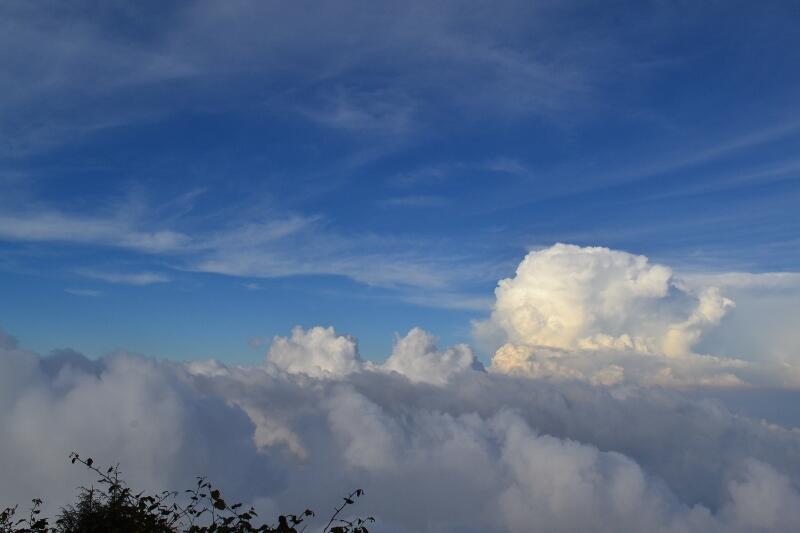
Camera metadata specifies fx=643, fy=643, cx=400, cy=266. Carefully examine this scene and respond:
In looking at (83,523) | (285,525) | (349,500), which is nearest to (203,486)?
(285,525)

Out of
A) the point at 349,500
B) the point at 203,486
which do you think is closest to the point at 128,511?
the point at 203,486

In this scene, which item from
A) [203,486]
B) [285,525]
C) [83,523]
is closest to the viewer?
[285,525]

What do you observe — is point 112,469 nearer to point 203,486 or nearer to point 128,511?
point 128,511

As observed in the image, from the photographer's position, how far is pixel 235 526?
22281 millimetres

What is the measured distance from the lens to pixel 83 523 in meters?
28.6

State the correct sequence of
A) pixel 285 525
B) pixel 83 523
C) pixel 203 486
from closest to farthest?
pixel 285 525
pixel 203 486
pixel 83 523

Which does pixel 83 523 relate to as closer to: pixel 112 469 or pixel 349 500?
pixel 112 469

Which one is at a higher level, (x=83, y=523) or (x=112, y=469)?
(x=112, y=469)

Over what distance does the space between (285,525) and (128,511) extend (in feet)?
22.2

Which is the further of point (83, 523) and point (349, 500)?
point (83, 523)

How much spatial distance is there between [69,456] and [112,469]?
6.25ft

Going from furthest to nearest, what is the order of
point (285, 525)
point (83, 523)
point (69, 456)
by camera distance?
point (83, 523) < point (69, 456) < point (285, 525)

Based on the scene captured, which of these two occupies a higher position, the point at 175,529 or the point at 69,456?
the point at 69,456

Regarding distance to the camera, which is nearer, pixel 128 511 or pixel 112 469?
pixel 128 511
